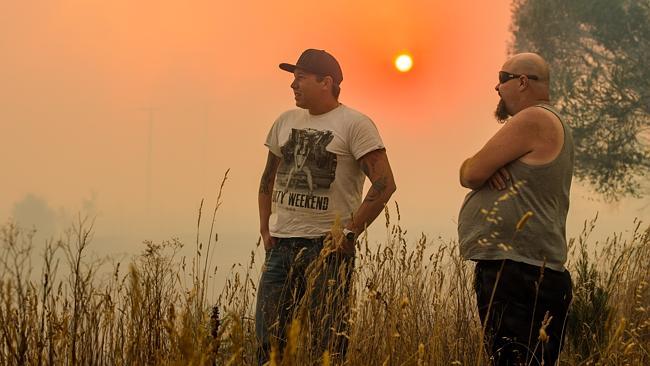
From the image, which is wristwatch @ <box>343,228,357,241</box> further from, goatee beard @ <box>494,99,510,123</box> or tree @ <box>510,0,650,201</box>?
tree @ <box>510,0,650,201</box>

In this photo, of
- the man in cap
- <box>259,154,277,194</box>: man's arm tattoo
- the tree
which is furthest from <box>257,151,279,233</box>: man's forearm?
the tree

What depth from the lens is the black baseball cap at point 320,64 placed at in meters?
5.03

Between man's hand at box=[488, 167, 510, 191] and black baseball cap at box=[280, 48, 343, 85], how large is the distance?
149cm

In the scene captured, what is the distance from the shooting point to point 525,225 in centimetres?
391

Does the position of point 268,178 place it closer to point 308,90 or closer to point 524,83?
point 308,90

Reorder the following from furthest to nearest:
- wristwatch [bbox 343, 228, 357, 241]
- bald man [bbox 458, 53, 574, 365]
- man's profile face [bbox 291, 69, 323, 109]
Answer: man's profile face [bbox 291, 69, 323, 109] < wristwatch [bbox 343, 228, 357, 241] < bald man [bbox 458, 53, 574, 365]

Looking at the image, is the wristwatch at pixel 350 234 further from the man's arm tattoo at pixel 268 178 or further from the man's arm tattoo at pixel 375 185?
the man's arm tattoo at pixel 268 178

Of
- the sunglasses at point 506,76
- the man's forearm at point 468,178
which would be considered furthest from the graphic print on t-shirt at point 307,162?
the sunglasses at point 506,76

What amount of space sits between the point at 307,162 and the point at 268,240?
23.5 inches

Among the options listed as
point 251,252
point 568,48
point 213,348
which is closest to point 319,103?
point 251,252

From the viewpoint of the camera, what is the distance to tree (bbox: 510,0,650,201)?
1669 cm

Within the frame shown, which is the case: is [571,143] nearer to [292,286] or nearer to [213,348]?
[292,286]

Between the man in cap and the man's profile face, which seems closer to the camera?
the man in cap

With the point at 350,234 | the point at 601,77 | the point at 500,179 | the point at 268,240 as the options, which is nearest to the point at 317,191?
the point at 350,234
